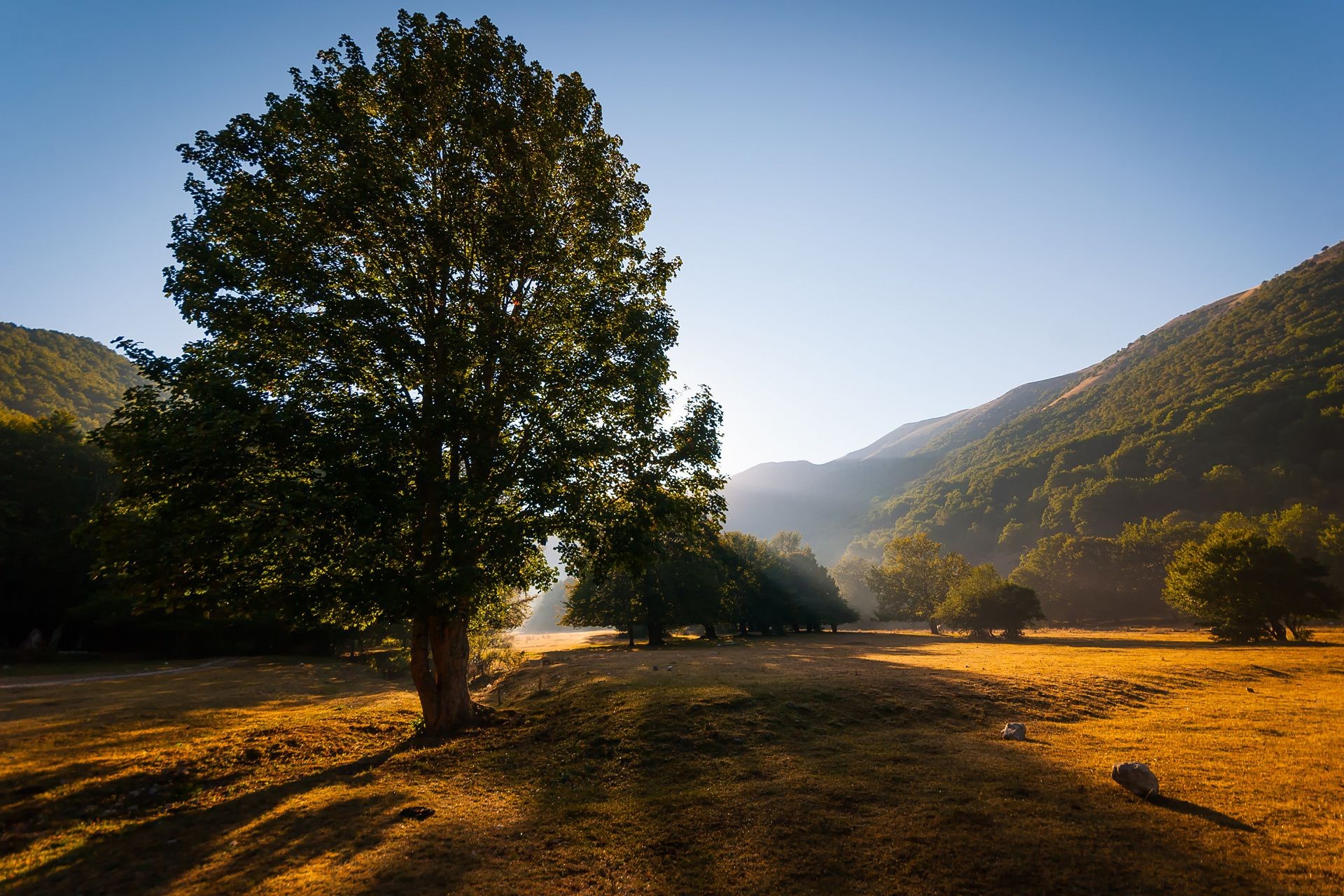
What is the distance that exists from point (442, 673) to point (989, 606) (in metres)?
78.5

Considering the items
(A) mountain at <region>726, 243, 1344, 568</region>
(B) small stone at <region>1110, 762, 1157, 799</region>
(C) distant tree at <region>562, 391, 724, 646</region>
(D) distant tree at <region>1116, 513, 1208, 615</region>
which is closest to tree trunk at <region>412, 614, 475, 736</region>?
(C) distant tree at <region>562, 391, 724, 646</region>

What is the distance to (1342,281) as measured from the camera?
181375 millimetres

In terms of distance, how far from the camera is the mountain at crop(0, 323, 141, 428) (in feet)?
300

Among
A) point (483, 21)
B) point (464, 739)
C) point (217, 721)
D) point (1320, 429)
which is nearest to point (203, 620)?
point (217, 721)

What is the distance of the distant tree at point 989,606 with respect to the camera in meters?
71.9

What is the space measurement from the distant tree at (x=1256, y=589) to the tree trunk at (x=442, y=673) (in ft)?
222

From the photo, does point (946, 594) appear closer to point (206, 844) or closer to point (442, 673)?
point (442, 673)

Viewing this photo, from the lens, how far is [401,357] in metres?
14.6

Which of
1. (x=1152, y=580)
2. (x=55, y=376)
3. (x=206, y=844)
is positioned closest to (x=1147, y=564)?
(x=1152, y=580)

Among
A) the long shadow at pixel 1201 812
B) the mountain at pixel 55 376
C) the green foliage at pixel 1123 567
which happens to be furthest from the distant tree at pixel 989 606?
the mountain at pixel 55 376

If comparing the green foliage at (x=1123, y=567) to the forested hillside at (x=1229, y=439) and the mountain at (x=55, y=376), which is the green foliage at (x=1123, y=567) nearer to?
the forested hillside at (x=1229, y=439)

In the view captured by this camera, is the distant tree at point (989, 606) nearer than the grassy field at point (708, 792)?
No

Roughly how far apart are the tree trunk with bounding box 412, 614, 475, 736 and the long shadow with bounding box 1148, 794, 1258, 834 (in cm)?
1681

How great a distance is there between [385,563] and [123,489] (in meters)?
5.83
